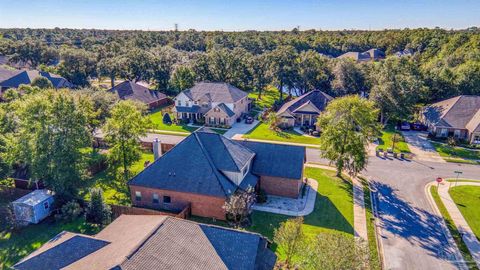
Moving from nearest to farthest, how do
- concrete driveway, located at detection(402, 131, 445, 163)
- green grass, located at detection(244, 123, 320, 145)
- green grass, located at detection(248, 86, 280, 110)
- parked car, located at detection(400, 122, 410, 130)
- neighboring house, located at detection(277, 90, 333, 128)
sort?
concrete driveway, located at detection(402, 131, 445, 163), green grass, located at detection(244, 123, 320, 145), parked car, located at detection(400, 122, 410, 130), neighboring house, located at detection(277, 90, 333, 128), green grass, located at detection(248, 86, 280, 110)

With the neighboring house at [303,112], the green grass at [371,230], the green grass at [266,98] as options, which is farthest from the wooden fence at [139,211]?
the green grass at [266,98]

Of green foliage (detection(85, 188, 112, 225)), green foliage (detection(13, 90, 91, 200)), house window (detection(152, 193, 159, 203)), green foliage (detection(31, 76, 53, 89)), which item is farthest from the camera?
green foliage (detection(31, 76, 53, 89))

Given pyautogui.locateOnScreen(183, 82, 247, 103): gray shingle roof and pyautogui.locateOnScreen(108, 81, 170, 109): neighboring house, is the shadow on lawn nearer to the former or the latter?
pyautogui.locateOnScreen(183, 82, 247, 103): gray shingle roof

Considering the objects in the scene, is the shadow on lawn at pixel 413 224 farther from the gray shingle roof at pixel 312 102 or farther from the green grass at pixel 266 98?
the green grass at pixel 266 98

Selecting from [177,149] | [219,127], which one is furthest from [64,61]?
[177,149]

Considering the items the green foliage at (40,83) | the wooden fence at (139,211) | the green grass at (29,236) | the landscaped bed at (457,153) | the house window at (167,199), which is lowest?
the green grass at (29,236)

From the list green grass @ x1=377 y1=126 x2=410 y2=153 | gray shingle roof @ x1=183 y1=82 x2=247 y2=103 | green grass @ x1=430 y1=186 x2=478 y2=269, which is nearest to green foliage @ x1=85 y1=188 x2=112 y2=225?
green grass @ x1=430 y1=186 x2=478 y2=269
